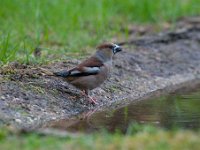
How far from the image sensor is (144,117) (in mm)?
8969

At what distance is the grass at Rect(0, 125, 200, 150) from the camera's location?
247 inches

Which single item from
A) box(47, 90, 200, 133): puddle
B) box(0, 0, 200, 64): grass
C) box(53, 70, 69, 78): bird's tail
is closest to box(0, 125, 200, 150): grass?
box(47, 90, 200, 133): puddle

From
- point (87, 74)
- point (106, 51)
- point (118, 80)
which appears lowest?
point (118, 80)

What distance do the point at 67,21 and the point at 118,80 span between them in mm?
2978

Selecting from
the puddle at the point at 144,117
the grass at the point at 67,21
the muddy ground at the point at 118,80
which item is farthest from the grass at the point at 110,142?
the grass at the point at 67,21

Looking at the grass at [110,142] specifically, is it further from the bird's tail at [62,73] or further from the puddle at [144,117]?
the bird's tail at [62,73]

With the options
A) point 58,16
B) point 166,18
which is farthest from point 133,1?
point 58,16

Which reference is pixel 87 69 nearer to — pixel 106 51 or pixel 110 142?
pixel 106 51

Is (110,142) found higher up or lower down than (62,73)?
lower down

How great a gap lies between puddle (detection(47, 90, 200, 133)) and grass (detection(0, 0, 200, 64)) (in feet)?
5.96

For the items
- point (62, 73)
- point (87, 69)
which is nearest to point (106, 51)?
point (87, 69)

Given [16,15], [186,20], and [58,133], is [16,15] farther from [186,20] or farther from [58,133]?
[58,133]

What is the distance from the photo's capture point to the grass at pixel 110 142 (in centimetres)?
627

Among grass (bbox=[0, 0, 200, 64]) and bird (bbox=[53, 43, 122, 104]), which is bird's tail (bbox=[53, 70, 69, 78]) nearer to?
bird (bbox=[53, 43, 122, 104])
